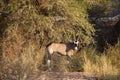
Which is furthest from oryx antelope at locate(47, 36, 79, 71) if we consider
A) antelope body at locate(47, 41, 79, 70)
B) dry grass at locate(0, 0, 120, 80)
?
dry grass at locate(0, 0, 120, 80)

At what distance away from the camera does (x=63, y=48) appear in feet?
42.5

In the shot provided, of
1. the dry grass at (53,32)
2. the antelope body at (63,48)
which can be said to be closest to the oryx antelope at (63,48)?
the antelope body at (63,48)

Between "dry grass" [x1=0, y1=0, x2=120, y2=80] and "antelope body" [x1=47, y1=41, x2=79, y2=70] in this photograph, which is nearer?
"dry grass" [x1=0, y1=0, x2=120, y2=80]

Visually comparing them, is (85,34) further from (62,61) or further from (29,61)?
(29,61)

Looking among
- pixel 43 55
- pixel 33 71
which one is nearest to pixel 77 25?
pixel 43 55

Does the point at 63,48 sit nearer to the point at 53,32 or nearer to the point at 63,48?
the point at 63,48

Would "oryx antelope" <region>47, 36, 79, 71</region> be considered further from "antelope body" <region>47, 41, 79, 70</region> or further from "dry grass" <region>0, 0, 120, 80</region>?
"dry grass" <region>0, 0, 120, 80</region>

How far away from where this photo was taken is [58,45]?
1274 cm

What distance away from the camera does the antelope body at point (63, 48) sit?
41.7ft

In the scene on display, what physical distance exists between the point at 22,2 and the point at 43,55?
1951 mm

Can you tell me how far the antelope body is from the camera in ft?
41.7

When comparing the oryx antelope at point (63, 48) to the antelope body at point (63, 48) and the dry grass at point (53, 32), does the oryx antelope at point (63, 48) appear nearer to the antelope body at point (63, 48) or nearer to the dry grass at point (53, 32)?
the antelope body at point (63, 48)

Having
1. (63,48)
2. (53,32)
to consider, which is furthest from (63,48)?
(53,32)

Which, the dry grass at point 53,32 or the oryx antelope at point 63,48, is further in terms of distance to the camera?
the oryx antelope at point 63,48
